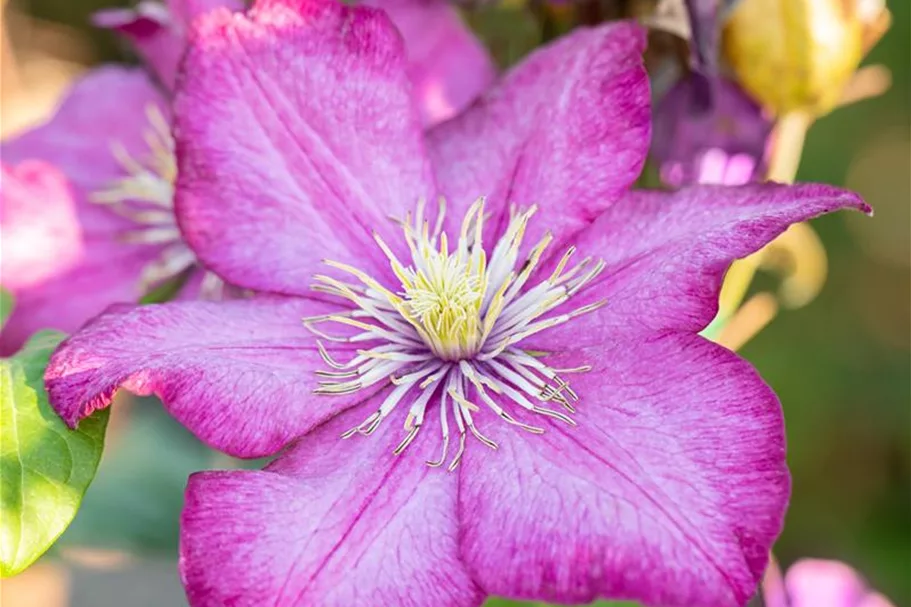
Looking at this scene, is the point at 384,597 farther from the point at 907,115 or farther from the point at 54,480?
the point at 907,115

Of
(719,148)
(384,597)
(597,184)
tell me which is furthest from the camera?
(719,148)

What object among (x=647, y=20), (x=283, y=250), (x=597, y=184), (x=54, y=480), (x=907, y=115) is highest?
(x=907, y=115)

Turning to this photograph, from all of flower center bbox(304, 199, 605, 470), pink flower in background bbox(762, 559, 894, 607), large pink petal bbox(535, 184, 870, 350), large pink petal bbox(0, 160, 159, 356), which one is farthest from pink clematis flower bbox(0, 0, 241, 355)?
pink flower in background bbox(762, 559, 894, 607)

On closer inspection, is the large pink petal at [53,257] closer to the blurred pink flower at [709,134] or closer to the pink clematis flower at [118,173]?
the pink clematis flower at [118,173]

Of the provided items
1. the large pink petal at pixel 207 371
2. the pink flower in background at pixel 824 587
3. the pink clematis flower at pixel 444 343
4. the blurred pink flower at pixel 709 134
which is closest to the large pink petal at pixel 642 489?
the pink clematis flower at pixel 444 343

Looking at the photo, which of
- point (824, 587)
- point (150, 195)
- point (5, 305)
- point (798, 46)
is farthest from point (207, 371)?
point (824, 587)

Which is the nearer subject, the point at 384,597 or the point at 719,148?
the point at 384,597

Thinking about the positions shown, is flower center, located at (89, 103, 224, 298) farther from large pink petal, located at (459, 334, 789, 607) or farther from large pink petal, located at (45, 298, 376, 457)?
large pink petal, located at (459, 334, 789, 607)

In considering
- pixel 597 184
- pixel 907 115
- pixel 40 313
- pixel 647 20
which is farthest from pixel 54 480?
pixel 907 115
